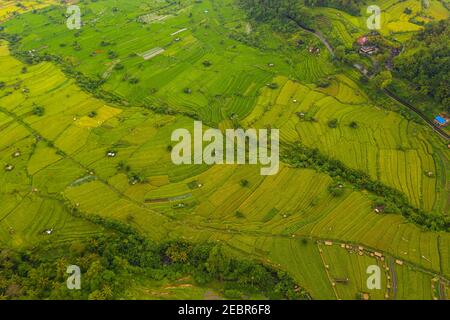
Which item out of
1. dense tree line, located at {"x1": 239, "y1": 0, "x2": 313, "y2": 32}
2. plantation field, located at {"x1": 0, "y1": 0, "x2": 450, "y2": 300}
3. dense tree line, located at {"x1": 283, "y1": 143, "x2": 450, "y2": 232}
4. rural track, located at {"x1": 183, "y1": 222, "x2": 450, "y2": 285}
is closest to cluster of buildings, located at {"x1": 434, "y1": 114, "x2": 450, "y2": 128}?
plantation field, located at {"x1": 0, "y1": 0, "x2": 450, "y2": 300}

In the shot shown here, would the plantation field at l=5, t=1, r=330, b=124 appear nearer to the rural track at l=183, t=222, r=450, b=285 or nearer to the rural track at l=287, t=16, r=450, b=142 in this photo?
the rural track at l=287, t=16, r=450, b=142

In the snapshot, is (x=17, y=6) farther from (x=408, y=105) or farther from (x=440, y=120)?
(x=440, y=120)

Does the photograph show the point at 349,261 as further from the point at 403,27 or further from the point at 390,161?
the point at 403,27

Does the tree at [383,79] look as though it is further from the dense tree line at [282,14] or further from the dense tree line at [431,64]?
the dense tree line at [282,14]

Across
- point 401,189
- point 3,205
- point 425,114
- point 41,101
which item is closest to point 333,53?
point 425,114

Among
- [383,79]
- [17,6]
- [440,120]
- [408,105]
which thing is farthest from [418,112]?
[17,6]

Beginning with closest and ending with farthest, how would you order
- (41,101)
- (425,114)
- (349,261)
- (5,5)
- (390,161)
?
(349,261) → (390,161) → (425,114) → (41,101) → (5,5)
